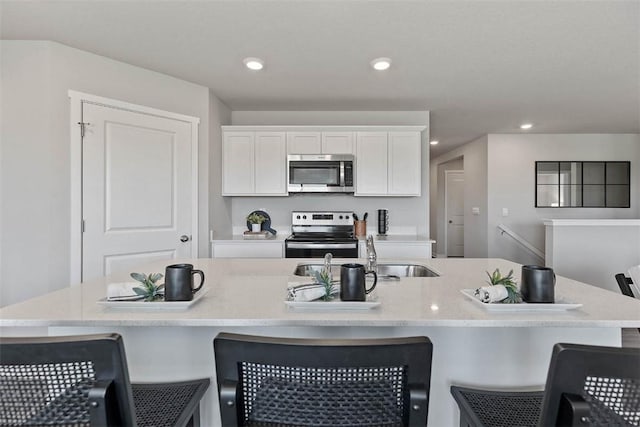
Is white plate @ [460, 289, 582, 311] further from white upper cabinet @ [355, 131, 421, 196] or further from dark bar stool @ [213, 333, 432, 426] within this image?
white upper cabinet @ [355, 131, 421, 196]

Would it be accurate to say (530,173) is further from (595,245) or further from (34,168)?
(34,168)

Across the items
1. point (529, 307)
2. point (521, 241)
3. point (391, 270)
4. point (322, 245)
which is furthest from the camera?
point (521, 241)

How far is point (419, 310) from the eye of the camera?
3.40 feet

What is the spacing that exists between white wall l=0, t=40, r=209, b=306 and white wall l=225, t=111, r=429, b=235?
1.83 metres

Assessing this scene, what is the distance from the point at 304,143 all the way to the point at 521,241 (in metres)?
3.84

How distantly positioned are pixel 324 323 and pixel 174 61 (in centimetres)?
265

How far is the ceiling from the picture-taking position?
6.60 ft

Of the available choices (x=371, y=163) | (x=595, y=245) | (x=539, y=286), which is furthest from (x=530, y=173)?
(x=539, y=286)

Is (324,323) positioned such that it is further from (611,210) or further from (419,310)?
(611,210)

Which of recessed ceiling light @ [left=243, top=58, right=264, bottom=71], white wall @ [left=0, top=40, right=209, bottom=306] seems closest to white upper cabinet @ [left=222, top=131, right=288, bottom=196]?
recessed ceiling light @ [left=243, top=58, right=264, bottom=71]

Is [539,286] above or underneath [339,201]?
underneath

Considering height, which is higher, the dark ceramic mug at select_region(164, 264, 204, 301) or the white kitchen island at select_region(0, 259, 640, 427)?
the dark ceramic mug at select_region(164, 264, 204, 301)

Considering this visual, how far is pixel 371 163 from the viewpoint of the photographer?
12.3 feet

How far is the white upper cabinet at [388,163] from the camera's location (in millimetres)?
3717
